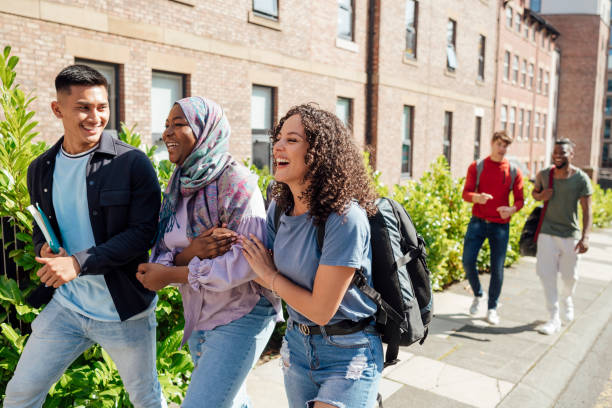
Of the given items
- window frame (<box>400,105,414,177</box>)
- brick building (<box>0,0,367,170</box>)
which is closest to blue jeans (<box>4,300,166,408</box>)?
brick building (<box>0,0,367,170</box>)

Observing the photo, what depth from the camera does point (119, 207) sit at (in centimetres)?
285

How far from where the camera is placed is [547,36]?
3775 cm

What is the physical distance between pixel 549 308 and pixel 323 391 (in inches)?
197

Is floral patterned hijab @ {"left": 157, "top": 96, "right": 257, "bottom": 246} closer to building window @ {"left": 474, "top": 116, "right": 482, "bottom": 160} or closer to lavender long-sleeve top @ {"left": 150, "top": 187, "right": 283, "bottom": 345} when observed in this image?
lavender long-sleeve top @ {"left": 150, "top": 187, "right": 283, "bottom": 345}

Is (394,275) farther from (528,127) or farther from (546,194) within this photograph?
(528,127)

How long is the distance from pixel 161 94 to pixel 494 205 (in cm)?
699

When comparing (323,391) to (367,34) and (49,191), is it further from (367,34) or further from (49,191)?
(367,34)

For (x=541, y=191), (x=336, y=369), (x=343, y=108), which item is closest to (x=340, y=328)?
(x=336, y=369)

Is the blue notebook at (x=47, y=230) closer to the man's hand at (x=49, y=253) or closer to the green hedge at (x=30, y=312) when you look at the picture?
the man's hand at (x=49, y=253)

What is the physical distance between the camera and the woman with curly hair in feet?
7.54

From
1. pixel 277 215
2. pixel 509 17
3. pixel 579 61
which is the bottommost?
pixel 277 215

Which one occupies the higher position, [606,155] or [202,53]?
[202,53]

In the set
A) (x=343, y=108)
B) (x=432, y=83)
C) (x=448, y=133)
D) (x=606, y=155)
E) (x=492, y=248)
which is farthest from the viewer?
(x=606, y=155)

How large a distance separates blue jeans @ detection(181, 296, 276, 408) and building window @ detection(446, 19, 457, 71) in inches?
797
